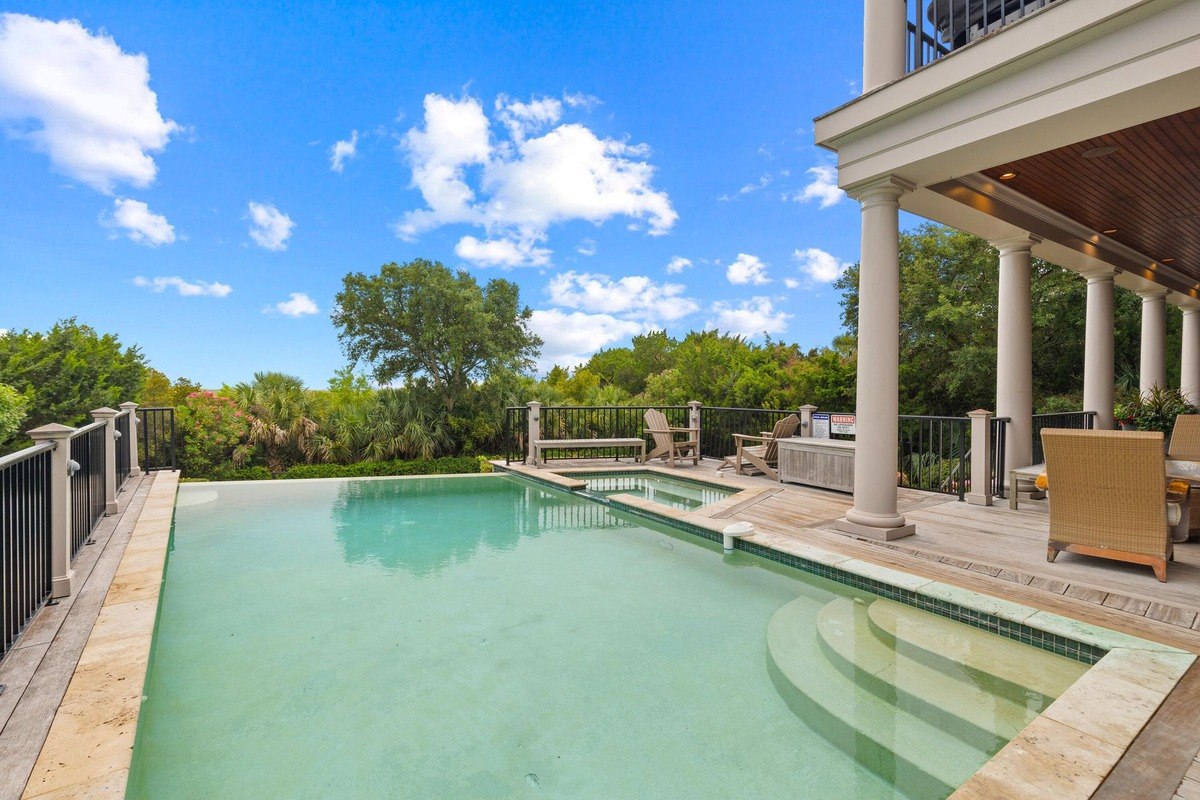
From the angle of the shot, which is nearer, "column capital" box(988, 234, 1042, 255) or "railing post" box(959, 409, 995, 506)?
"railing post" box(959, 409, 995, 506)

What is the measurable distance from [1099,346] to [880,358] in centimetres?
501

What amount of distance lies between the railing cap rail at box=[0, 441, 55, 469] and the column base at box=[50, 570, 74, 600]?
2.26ft

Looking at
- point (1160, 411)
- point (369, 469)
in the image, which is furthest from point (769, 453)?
point (369, 469)

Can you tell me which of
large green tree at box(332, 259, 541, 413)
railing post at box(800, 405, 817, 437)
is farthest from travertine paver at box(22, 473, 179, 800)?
large green tree at box(332, 259, 541, 413)

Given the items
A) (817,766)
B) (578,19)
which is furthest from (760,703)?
(578,19)

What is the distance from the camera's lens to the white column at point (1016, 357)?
5801 millimetres

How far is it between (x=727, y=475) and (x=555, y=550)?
3938mm

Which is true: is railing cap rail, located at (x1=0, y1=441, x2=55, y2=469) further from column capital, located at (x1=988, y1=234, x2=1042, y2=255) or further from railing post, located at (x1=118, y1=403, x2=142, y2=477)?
column capital, located at (x1=988, y1=234, x2=1042, y2=255)

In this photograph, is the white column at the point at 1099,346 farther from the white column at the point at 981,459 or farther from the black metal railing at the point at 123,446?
the black metal railing at the point at 123,446

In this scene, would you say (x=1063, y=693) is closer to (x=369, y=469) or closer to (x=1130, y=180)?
(x=1130, y=180)

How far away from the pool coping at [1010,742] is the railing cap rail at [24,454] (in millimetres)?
829

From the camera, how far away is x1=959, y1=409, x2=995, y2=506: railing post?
17.5 feet

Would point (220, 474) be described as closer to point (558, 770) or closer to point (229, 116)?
point (558, 770)

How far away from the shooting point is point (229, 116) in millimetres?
16984
